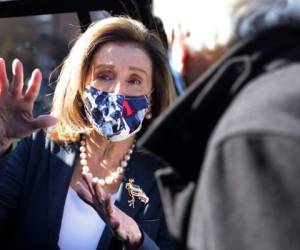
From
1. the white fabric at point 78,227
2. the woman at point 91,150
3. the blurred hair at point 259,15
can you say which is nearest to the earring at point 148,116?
the woman at point 91,150

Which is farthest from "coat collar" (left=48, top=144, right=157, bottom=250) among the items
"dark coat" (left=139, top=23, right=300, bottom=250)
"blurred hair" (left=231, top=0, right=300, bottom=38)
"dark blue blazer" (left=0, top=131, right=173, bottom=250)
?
"blurred hair" (left=231, top=0, right=300, bottom=38)

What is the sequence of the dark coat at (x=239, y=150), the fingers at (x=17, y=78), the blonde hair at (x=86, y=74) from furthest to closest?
the blonde hair at (x=86, y=74)
the fingers at (x=17, y=78)
the dark coat at (x=239, y=150)

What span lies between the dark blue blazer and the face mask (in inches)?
5.7

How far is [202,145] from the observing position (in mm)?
1090

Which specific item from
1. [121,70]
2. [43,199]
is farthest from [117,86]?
[43,199]

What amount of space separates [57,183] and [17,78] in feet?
1.54

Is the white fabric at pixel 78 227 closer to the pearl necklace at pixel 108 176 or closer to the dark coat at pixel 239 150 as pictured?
the pearl necklace at pixel 108 176

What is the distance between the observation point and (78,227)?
221 centimetres

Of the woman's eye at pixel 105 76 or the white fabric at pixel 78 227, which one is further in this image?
the woman's eye at pixel 105 76

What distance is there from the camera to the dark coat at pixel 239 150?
0.97 metres

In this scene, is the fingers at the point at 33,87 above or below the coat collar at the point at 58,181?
above

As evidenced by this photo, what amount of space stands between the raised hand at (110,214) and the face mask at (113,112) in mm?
429

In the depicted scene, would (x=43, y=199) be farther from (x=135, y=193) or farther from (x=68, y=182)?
(x=135, y=193)

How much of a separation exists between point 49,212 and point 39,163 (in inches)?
7.9
